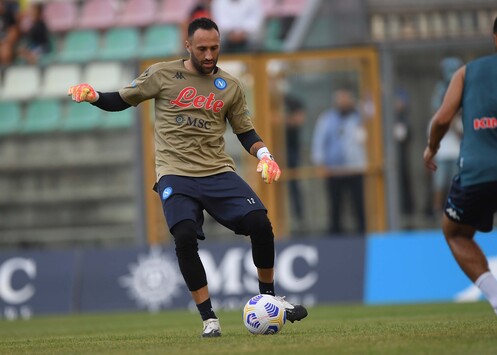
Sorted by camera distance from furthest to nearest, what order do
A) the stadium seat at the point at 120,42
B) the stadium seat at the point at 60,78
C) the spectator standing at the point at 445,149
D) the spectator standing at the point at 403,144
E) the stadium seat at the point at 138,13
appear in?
the stadium seat at the point at 138,13 → the stadium seat at the point at 120,42 → the stadium seat at the point at 60,78 → the spectator standing at the point at 403,144 → the spectator standing at the point at 445,149

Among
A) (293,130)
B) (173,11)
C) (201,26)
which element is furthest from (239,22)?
(201,26)

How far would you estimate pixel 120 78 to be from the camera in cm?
1836

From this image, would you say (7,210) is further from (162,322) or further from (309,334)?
(309,334)

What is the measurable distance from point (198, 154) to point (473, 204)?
2.20 m

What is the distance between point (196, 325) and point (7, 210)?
26.0 feet

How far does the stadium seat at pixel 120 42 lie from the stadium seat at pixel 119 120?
2.82 m

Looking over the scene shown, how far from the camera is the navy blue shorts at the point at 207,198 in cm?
870

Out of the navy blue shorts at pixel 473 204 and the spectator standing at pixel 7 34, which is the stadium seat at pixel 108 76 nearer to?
the spectator standing at pixel 7 34

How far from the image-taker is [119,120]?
1881 cm

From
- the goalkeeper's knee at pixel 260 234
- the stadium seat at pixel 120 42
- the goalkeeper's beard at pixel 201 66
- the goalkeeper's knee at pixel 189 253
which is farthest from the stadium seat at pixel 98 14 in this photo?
the goalkeeper's knee at pixel 189 253

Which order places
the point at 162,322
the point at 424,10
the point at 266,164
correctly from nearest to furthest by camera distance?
the point at 266,164 → the point at 162,322 → the point at 424,10

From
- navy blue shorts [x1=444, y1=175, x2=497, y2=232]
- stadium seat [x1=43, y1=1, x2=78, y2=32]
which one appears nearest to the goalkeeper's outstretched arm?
navy blue shorts [x1=444, y1=175, x2=497, y2=232]

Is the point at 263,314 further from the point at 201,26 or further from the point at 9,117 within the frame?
the point at 9,117

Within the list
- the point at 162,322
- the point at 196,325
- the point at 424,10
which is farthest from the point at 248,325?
the point at 424,10
